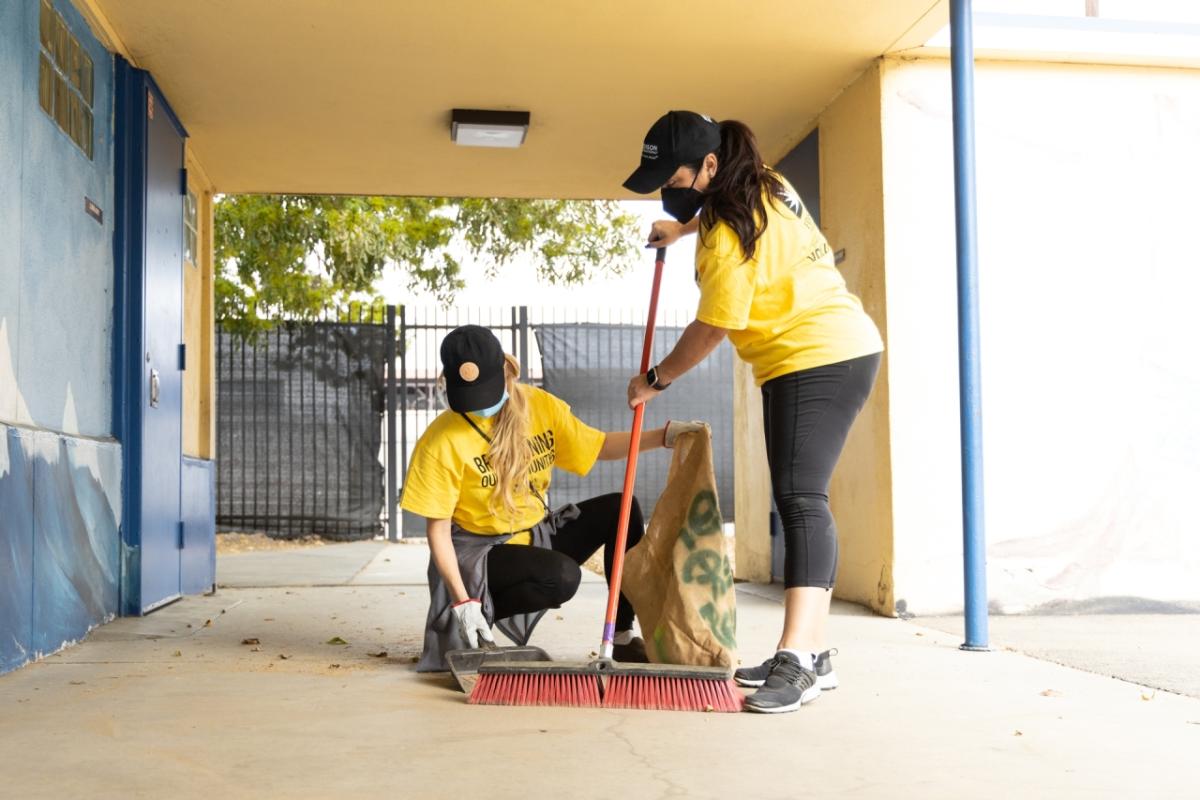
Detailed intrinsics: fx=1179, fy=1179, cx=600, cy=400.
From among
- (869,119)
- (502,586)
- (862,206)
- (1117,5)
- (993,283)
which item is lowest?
(502,586)

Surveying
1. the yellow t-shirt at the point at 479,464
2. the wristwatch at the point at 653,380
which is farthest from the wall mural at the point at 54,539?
the wristwatch at the point at 653,380

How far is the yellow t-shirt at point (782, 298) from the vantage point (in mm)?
2986

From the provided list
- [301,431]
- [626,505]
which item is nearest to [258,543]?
[301,431]

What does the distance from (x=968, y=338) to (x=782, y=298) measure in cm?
134

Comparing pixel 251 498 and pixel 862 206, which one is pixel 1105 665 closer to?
pixel 862 206

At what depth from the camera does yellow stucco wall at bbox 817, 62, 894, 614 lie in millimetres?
5219

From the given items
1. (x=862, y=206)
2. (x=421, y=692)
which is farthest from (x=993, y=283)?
(x=421, y=692)

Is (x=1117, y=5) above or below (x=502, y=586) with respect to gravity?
above

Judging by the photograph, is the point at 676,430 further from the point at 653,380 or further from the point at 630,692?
the point at 630,692

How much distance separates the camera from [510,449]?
337cm

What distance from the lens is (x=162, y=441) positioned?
5434 millimetres

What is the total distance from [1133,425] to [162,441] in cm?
444

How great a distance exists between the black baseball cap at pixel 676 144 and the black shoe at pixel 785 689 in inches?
50.1

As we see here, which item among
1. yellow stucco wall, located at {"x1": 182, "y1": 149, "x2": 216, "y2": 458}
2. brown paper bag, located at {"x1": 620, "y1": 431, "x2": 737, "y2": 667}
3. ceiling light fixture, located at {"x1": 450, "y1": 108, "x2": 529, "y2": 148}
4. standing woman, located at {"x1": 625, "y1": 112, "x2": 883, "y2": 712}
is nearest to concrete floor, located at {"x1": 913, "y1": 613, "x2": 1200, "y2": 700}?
standing woman, located at {"x1": 625, "y1": 112, "x2": 883, "y2": 712}
